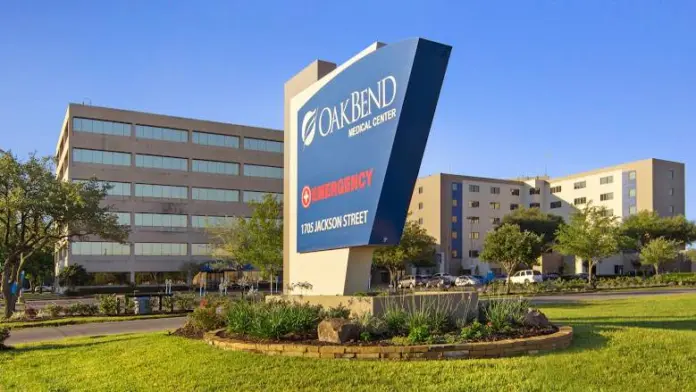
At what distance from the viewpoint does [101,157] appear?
68.6 metres

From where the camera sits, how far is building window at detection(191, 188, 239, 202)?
7544 cm

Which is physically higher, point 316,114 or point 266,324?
point 316,114

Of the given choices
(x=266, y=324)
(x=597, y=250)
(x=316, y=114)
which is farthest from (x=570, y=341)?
(x=597, y=250)

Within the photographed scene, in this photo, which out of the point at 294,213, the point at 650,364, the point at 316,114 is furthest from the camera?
the point at 294,213

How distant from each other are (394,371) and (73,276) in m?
63.3

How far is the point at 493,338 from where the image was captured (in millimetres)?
9703

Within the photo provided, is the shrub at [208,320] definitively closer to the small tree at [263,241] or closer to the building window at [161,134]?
the small tree at [263,241]

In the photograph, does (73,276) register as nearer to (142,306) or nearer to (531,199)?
(142,306)

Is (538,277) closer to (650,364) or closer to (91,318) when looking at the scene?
(91,318)

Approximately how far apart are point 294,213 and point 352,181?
3712 millimetres

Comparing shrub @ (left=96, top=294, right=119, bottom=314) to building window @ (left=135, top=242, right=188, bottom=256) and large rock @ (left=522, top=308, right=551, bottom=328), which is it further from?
building window @ (left=135, top=242, right=188, bottom=256)

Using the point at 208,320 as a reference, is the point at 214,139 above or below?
above

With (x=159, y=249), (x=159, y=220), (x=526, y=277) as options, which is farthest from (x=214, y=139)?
(x=526, y=277)

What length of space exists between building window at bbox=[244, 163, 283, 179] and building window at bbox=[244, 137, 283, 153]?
2410 millimetres
